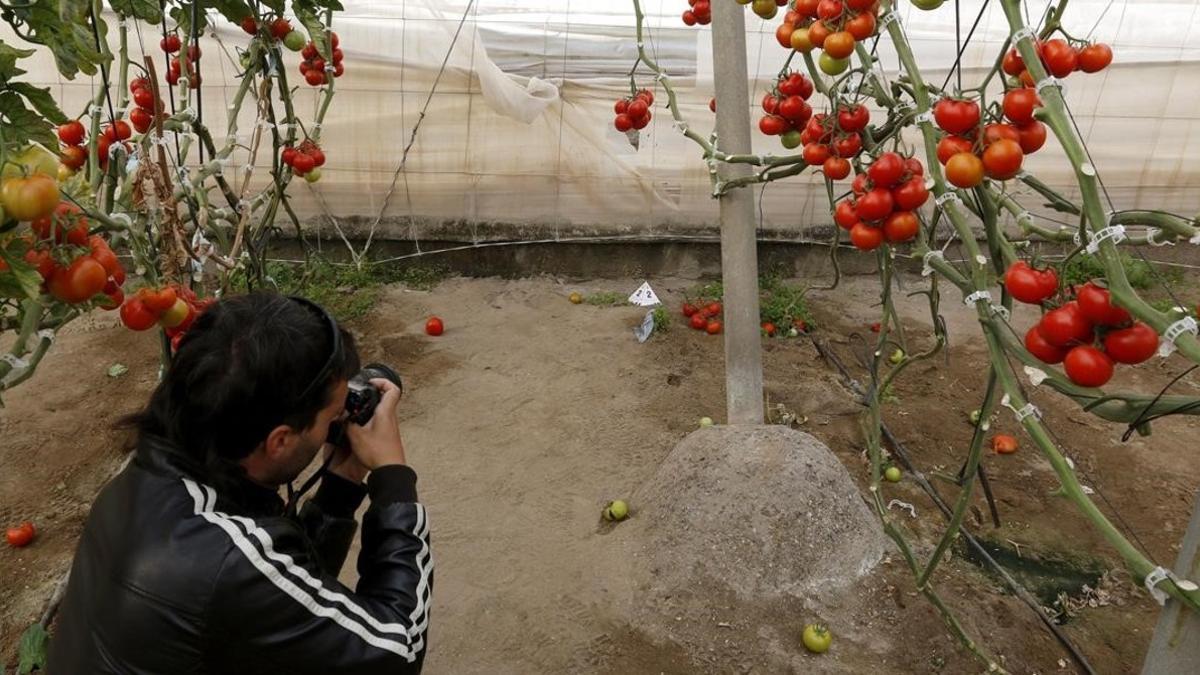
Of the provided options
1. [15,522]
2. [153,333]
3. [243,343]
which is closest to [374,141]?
[153,333]

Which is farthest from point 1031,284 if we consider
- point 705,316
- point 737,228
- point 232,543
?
point 705,316

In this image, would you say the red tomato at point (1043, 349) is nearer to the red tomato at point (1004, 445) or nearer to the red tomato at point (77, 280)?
the red tomato at point (77, 280)

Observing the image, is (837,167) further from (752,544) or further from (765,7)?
(752,544)

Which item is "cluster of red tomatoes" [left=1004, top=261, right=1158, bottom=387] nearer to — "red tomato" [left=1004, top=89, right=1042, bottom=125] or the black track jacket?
"red tomato" [left=1004, top=89, right=1042, bottom=125]

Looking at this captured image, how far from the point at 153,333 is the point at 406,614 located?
401 centimetres

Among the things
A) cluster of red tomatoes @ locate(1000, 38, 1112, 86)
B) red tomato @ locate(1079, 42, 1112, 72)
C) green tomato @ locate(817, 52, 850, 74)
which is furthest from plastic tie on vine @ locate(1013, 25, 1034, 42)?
green tomato @ locate(817, 52, 850, 74)

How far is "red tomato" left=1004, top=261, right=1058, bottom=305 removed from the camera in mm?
1291

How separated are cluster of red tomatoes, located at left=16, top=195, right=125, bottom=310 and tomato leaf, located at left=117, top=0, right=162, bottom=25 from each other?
0.73 meters

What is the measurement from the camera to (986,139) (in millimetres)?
1360

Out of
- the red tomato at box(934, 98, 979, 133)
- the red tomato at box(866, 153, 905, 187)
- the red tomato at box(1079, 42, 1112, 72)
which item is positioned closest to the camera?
the red tomato at box(934, 98, 979, 133)

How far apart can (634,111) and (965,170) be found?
244 cm

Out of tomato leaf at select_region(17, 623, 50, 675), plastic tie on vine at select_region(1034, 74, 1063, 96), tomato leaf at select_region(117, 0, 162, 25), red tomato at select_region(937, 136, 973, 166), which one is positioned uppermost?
tomato leaf at select_region(117, 0, 162, 25)

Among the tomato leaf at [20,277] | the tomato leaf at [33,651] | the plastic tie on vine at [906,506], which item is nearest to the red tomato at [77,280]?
the tomato leaf at [20,277]

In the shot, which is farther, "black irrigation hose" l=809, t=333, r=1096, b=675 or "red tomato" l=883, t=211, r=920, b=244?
"black irrigation hose" l=809, t=333, r=1096, b=675
